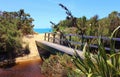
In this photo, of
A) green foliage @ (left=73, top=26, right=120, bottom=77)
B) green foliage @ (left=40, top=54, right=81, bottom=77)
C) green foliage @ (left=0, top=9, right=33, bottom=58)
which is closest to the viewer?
green foliage @ (left=73, top=26, right=120, bottom=77)

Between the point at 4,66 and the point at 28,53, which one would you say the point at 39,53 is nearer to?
the point at 28,53

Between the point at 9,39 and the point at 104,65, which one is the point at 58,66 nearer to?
the point at 104,65

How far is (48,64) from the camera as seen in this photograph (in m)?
14.3

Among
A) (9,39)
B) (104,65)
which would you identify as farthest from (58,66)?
(9,39)

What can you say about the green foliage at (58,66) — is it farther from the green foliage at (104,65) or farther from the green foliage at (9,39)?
the green foliage at (9,39)

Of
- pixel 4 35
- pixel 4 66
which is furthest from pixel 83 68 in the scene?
pixel 4 35

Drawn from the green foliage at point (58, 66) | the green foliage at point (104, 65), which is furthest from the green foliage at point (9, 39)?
the green foliage at point (104, 65)

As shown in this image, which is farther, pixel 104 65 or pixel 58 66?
pixel 58 66

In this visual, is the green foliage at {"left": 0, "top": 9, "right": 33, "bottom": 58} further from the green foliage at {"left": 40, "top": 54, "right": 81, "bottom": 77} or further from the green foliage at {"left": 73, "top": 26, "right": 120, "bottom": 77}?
the green foliage at {"left": 73, "top": 26, "right": 120, "bottom": 77}

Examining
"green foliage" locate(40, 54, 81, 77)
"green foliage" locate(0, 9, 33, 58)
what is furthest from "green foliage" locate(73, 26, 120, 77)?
"green foliage" locate(0, 9, 33, 58)

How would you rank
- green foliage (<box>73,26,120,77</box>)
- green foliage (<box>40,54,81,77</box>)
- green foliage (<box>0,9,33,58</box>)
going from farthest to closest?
green foliage (<box>0,9,33,58</box>)
green foliage (<box>40,54,81,77</box>)
green foliage (<box>73,26,120,77</box>)

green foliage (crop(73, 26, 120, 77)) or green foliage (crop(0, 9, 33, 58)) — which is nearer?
green foliage (crop(73, 26, 120, 77))

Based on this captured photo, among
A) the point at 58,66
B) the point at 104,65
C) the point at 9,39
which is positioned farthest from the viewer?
the point at 9,39

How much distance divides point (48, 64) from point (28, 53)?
1144 cm
